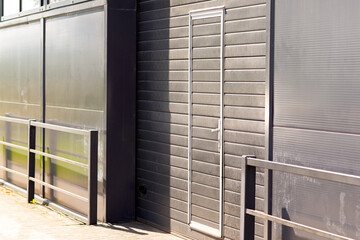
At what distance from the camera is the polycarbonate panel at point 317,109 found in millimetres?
4918

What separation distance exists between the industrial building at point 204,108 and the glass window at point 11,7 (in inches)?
29.3

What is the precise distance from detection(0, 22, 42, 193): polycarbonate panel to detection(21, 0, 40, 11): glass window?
0.85 ft

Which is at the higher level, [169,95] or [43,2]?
[43,2]

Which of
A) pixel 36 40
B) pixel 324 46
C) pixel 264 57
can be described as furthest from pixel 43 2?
pixel 324 46

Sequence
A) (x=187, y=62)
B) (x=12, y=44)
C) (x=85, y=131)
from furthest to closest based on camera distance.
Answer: (x=12, y=44), (x=85, y=131), (x=187, y=62)

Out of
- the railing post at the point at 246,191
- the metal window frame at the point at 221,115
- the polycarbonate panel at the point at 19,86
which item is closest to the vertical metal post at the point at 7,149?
the polycarbonate panel at the point at 19,86

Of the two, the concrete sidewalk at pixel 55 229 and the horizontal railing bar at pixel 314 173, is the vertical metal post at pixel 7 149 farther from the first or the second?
the horizontal railing bar at pixel 314 173

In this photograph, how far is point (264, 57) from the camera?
593 centimetres

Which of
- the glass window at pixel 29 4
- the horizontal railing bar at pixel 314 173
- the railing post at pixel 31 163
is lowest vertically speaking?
the railing post at pixel 31 163

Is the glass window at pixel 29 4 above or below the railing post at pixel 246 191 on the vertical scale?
above

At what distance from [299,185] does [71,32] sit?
14.0 feet

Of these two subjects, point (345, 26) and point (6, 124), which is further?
point (6, 124)

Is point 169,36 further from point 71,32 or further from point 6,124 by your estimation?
point 6,124

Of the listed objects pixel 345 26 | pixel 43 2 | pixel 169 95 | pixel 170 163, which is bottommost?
pixel 170 163
